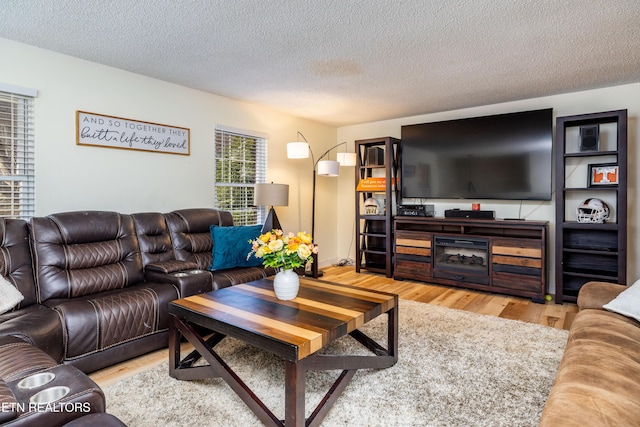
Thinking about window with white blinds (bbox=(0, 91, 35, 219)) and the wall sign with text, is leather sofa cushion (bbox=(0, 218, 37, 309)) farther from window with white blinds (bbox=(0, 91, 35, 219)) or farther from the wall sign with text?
the wall sign with text

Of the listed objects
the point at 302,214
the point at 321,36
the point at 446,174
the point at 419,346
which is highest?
the point at 321,36

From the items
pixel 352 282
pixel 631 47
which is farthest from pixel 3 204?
pixel 631 47

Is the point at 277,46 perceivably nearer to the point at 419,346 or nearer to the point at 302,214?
the point at 419,346

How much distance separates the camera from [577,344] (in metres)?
1.68

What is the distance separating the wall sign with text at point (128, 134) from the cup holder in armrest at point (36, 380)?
2.33 meters

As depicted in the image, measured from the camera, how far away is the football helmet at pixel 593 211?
12.1ft

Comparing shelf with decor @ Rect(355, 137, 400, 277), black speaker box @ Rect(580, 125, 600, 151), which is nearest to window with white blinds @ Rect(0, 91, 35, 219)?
shelf with decor @ Rect(355, 137, 400, 277)

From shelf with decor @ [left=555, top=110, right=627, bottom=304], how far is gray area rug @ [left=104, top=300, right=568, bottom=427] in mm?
1268

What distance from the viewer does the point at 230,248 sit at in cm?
344

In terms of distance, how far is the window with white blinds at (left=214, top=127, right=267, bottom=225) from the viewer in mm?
4277

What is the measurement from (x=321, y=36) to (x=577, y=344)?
8.00 feet

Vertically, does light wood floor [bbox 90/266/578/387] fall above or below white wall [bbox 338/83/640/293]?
below

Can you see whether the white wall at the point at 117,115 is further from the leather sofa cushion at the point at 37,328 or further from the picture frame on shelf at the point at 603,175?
the picture frame on shelf at the point at 603,175

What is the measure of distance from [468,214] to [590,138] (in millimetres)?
1471
